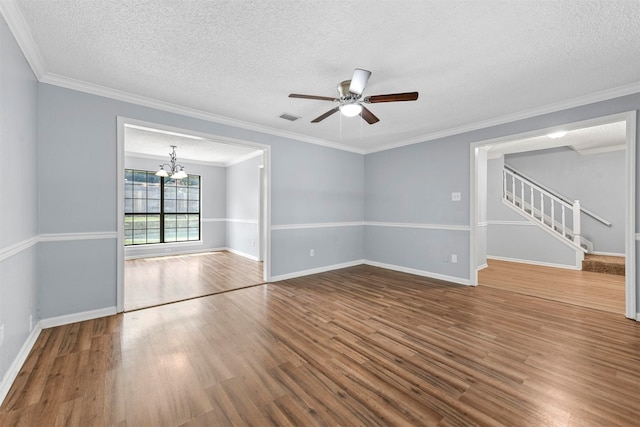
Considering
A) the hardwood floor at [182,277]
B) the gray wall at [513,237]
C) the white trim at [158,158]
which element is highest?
the white trim at [158,158]

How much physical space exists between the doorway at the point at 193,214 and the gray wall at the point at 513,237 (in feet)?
18.1

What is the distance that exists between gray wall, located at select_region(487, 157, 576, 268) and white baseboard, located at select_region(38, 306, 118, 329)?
7534 millimetres

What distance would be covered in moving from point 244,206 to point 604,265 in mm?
7884

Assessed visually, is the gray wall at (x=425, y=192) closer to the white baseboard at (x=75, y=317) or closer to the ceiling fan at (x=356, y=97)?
the ceiling fan at (x=356, y=97)

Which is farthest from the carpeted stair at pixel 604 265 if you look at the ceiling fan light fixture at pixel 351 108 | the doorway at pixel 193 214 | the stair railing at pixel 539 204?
the doorway at pixel 193 214

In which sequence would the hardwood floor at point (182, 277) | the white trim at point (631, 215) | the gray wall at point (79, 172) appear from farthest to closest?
the hardwood floor at point (182, 277)
the white trim at point (631, 215)
the gray wall at point (79, 172)

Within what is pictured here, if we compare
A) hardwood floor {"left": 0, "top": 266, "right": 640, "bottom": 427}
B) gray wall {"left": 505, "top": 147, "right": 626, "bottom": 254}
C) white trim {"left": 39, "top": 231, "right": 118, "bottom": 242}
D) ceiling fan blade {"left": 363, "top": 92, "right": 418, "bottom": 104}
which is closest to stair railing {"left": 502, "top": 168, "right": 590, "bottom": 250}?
gray wall {"left": 505, "top": 147, "right": 626, "bottom": 254}

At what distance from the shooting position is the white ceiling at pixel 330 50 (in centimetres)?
180

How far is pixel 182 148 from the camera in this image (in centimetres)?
598

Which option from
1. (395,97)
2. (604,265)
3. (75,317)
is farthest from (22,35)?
(604,265)

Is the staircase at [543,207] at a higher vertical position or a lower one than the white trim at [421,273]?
higher

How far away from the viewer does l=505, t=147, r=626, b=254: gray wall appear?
5.76 metres

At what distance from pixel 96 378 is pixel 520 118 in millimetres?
5460

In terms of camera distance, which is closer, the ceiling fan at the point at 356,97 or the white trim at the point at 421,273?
the ceiling fan at the point at 356,97
